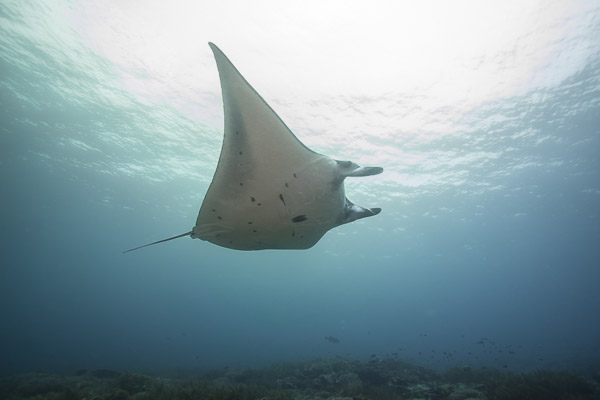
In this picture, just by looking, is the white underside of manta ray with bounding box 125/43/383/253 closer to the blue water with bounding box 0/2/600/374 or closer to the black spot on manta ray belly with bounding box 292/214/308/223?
the black spot on manta ray belly with bounding box 292/214/308/223

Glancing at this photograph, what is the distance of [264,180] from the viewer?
3178 millimetres

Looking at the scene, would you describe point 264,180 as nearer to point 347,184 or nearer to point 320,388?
point 320,388

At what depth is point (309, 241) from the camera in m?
4.25


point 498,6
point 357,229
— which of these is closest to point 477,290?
point 357,229

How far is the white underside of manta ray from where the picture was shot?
2.76 m

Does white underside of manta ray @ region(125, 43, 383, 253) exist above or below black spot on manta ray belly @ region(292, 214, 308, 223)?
above

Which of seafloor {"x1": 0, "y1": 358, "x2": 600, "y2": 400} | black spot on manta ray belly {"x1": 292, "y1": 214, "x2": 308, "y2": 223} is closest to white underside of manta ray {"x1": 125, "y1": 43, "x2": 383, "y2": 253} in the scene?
black spot on manta ray belly {"x1": 292, "y1": 214, "x2": 308, "y2": 223}

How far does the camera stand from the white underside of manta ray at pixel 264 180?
2760 millimetres

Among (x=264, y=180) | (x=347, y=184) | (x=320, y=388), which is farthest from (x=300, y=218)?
(x=347, y=184)

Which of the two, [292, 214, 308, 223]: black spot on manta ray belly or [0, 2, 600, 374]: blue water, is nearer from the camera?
[292, 214, 308, 223]: black spot on manta ray belly

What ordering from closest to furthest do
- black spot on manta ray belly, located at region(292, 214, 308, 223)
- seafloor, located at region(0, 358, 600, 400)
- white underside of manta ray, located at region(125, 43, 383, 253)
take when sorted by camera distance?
1. white underside of manta ray, located at region(125, 43, 383, 253)
2. black spot on manta ray belly, located at region(292, 214, 308, 223)
3. seafloor, located at region(0, 358, 600, 400)

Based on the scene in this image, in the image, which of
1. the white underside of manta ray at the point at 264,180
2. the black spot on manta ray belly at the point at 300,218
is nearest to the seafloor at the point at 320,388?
the white underside of manta ray at the point at 264,180

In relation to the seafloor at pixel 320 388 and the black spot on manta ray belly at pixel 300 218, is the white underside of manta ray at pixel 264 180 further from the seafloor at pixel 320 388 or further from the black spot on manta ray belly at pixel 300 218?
the seafloor at pixel 320 388

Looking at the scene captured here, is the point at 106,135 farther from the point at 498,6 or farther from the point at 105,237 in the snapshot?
the point at 105,237
